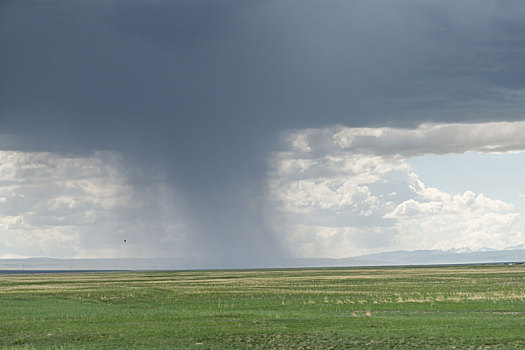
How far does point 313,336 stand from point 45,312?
33.2m

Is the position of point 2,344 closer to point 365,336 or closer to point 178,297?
point 365,336

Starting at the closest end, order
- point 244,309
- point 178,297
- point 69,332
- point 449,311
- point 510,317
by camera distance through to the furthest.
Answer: point 69,332 < point 510,317 < point 449,311 < point 244,309 < point 178,297

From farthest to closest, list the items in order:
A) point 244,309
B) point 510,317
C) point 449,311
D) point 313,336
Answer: point 244,309 < point 449,311 < point 510,317 < point 313,336

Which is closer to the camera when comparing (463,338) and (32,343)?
(463,338)

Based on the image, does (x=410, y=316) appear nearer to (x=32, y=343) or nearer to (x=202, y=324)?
(x=202, y=324)

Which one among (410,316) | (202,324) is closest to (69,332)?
(202,324)

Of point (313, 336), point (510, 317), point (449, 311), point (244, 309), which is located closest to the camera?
point (313, 336)

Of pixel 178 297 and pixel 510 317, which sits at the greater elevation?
pixel 178 297

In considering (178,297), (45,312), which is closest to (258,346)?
(45,312)

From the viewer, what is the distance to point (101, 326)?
4744cm

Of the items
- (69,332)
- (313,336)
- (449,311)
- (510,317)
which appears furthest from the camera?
(449,311)

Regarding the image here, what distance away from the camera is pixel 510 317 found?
4706cm

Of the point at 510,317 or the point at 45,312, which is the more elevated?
the point at 45,312

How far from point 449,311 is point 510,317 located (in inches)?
282
